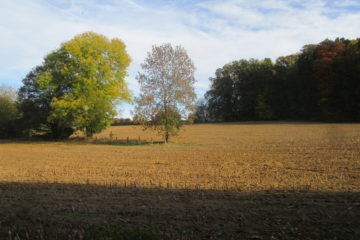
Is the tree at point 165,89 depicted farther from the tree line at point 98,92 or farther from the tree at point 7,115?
the tree at point 7,115

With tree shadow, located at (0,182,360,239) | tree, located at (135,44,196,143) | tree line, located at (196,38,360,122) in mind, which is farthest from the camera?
tree line, located at (196,38,360,122)

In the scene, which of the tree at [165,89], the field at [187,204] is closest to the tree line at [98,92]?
the tree at [165,89]

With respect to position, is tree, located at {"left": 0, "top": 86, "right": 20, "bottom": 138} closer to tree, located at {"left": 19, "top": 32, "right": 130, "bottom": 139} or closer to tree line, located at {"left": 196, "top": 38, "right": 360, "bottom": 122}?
tree, located at {"left": 19, "top": 32, "right": 130, "bottom": 139}

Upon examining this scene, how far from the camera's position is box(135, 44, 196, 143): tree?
1362 inches

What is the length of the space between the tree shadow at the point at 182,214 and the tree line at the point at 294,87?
61310 millimetres

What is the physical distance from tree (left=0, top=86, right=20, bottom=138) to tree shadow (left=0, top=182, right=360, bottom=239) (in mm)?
44096

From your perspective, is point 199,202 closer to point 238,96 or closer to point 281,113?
point 281,113

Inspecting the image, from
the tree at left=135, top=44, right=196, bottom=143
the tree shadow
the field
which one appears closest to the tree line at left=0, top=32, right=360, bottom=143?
the tree at left=135, top=44, right=196, bottom=143

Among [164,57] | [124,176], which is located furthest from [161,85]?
[124,176]

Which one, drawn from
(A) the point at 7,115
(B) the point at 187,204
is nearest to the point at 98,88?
(A) the point at 7,115

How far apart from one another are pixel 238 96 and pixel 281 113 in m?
15.6

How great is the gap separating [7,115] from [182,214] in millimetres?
54274

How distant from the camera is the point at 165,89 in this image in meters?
34.9

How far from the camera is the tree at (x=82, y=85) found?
35.9 m
